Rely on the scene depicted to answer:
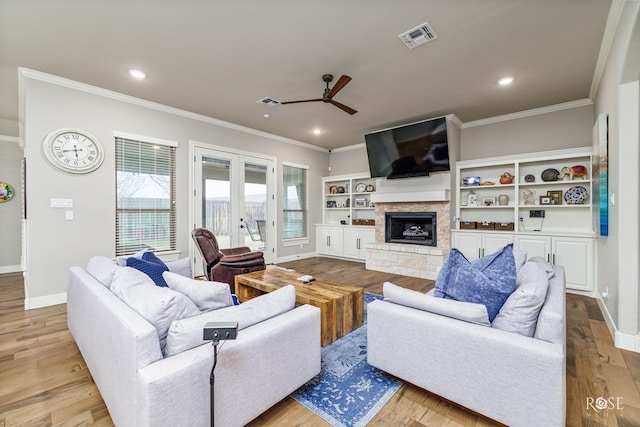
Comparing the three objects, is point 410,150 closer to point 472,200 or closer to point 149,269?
point 472,200

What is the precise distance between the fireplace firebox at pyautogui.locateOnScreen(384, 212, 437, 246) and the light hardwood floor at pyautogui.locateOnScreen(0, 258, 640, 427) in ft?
8.27

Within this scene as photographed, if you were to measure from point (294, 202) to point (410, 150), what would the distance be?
2871mm

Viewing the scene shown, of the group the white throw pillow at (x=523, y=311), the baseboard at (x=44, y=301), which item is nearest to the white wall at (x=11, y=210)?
the baseboard at (x=44, y=301)

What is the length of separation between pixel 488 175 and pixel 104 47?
5737 millimetres

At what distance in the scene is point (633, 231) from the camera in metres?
2.29

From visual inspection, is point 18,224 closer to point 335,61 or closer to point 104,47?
point 104,47

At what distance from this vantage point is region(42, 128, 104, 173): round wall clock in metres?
3.47

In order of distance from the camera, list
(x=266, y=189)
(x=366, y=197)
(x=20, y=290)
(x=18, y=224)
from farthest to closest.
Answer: (x=366, y=197), (x=266, y=189), (x=18, y=224), (x=20, y=290)

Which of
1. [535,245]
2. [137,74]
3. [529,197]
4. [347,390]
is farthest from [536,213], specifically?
[137,74]

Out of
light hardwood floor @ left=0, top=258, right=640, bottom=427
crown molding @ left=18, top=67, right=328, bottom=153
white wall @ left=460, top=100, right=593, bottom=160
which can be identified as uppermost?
crown molding @ left=18, top=67, right=328, bottom=153

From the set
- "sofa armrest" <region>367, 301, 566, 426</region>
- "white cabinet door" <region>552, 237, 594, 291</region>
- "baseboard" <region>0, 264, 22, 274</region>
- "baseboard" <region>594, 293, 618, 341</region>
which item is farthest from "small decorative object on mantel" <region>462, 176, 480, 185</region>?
"baseboard" <region>0, 264, 22, 274</region>

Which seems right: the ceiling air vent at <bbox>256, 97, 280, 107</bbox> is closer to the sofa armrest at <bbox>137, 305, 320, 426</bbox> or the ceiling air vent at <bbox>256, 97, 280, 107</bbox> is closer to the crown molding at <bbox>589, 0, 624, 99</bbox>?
the sofa armrest at <bbox>137, 305, 320, 426</bbox>

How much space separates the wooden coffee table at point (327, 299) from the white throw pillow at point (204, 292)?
897mm

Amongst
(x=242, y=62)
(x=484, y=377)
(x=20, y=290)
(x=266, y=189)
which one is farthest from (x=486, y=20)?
(x=20, y=290)
